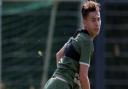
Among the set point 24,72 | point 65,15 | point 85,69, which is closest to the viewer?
point 85,69

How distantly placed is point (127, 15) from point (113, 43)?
1.82 feet

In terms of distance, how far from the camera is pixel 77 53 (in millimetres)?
6551

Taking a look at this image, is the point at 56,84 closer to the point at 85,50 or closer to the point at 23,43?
the point at 85,50

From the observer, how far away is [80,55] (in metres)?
6.52

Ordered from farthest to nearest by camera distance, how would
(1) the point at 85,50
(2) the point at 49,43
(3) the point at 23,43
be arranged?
(3) the point at 23,43 < (2) the point at 49,43 < (1) the point at 85,50

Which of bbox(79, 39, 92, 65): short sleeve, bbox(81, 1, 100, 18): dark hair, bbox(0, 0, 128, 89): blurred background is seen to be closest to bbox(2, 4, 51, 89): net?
bbox(0, 0, 128, 89): blurred background

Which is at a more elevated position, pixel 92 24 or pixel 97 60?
pixel 92 24

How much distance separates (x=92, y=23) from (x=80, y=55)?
1.01 feet

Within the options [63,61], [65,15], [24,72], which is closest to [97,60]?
[63,61]

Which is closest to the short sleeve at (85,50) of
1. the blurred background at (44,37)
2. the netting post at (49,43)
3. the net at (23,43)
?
the netting post at (49,43)

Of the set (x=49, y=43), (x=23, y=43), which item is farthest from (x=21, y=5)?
(x=49, y=43)

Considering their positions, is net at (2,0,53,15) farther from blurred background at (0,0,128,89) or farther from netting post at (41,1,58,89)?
netting post at (41,1,58,89)

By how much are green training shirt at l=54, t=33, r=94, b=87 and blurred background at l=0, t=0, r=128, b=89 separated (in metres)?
5.66

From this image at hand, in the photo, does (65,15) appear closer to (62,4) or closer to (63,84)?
(62,4)
